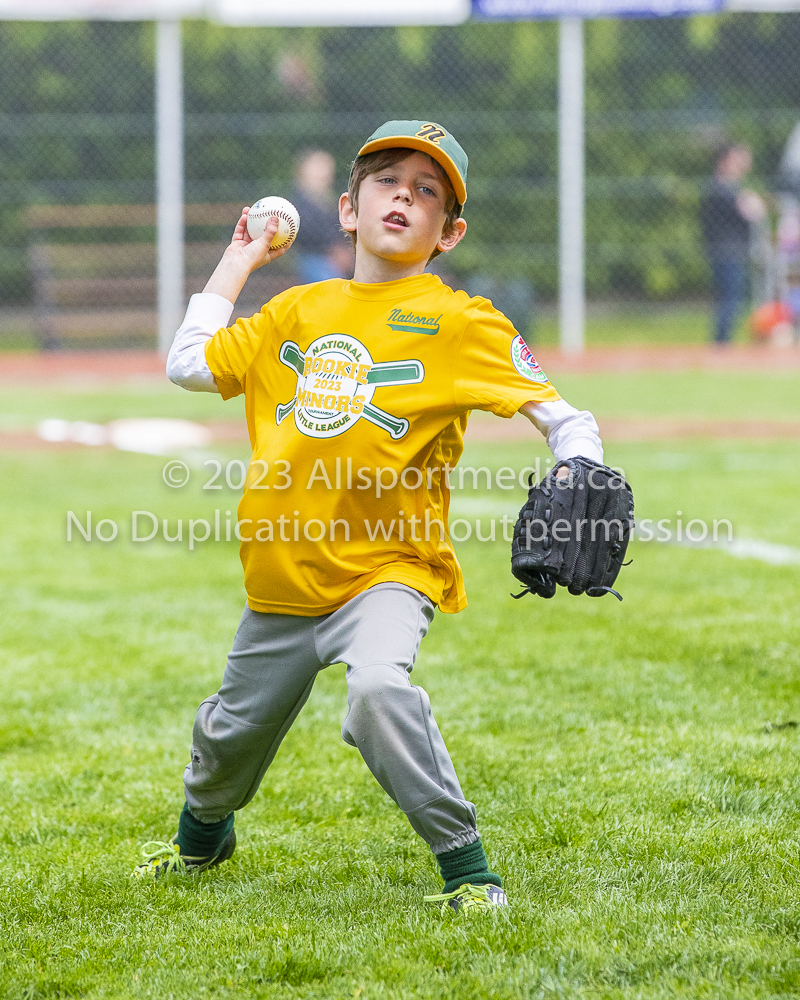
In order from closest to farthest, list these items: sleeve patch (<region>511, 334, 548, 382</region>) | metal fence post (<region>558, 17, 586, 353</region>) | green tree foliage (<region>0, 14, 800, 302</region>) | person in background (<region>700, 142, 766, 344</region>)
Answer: sleeve patch (<region>511, 334, 548, 382</region>), metal fence post (<region>558, 17, 586, 353</region>), person in background (<region>700, 142, 766, 344</region>), green tree foliage (<region>0, 14, 800, 302</region>)

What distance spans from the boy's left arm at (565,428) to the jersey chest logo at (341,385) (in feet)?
0.77

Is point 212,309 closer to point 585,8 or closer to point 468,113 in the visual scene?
point 585,8

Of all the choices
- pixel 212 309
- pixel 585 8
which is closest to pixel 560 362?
pixel 585 8

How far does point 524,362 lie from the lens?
98.3 inches

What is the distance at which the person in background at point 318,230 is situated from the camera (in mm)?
11469

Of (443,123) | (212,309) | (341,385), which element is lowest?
(341,385)

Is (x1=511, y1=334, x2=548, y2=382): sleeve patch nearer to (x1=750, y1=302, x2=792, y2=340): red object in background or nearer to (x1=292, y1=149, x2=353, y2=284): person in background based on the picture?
(x1=292, y1=149, x2=353, y2=284): person in background

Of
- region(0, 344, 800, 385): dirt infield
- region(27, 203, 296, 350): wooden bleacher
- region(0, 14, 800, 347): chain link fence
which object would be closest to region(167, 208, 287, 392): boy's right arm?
region(0, 344, 800, 385): dirt infield

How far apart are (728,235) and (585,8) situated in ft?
11.2

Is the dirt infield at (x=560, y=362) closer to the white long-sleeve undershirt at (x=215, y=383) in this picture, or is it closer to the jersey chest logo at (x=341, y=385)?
the white long-sleeve undershirt at (x=215, y=383)

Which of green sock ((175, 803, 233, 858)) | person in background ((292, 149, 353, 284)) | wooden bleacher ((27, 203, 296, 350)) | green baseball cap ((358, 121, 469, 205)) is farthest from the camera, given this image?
wooden bleacher ((27, 203, 296, 350))

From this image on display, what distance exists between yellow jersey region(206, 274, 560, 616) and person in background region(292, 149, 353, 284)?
865cm

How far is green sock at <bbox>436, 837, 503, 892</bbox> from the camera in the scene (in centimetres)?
242

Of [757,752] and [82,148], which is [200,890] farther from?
[82,148]
